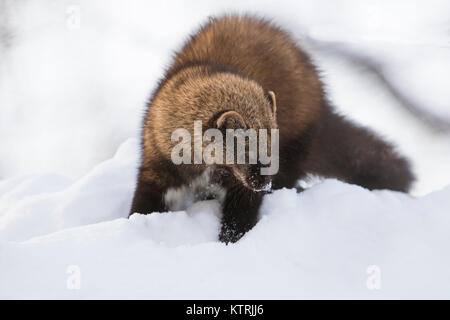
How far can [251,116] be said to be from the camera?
217 centimetres

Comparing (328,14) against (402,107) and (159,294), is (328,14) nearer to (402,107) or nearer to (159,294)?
(402,107)

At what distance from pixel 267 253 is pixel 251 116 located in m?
0.65

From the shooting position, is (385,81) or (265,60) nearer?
(265,60)

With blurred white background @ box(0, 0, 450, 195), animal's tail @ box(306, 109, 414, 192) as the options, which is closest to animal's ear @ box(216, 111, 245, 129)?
animal's tail @ box(306, 109, 414, 192)

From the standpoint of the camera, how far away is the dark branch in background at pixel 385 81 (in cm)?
428

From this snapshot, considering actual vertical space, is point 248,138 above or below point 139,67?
below

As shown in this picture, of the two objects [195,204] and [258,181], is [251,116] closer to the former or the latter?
[258,181]

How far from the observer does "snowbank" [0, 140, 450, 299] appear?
1.66 meters

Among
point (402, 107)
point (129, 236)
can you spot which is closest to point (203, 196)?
point (129, 236)

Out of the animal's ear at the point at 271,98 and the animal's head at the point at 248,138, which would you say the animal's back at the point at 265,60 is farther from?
the animal's head at the point at 248,138

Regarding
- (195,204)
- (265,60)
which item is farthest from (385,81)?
(195,204)

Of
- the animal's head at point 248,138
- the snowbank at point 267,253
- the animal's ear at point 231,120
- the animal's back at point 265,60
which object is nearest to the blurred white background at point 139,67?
the animal's back at point 265,60

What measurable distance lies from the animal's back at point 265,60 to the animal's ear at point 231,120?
19.8 inches

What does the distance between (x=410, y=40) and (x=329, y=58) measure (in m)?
0.84
